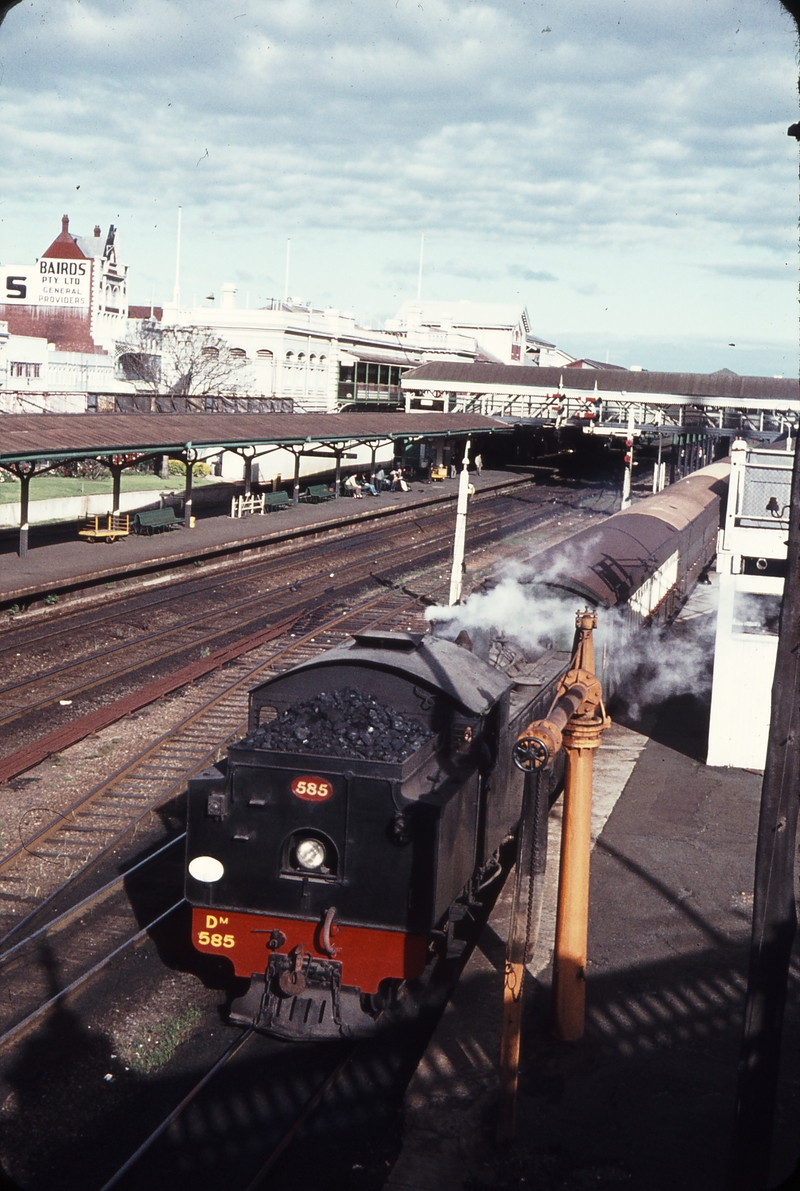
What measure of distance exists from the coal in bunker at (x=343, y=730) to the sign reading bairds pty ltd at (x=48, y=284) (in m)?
70.5

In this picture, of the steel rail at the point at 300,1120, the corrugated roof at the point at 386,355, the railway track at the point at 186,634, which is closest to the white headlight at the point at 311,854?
the steel rail at the point at 300,1120

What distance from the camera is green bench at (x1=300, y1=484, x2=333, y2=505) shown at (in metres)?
48.0

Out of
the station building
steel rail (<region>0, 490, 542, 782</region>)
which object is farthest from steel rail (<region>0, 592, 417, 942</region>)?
the station building

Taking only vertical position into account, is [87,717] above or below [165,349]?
below

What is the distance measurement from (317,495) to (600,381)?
26332mm

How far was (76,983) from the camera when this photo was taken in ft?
29.5

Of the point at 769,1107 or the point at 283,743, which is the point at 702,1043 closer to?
the point at 769,1107

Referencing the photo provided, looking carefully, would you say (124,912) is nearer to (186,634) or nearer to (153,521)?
(186,634)

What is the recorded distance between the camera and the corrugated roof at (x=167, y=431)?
2859 centimetres

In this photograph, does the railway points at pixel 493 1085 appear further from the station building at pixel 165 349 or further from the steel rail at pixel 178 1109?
the station building at pixel 165 349

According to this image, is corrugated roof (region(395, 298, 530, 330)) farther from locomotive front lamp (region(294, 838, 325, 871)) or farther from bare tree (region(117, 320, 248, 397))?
locomotive front lamp (region(294, 838, 325, 871))

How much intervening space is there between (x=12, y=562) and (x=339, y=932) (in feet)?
75.5

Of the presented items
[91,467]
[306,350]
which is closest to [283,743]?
[91,467]

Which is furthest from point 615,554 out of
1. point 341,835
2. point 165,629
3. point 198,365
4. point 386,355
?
point 386,355
